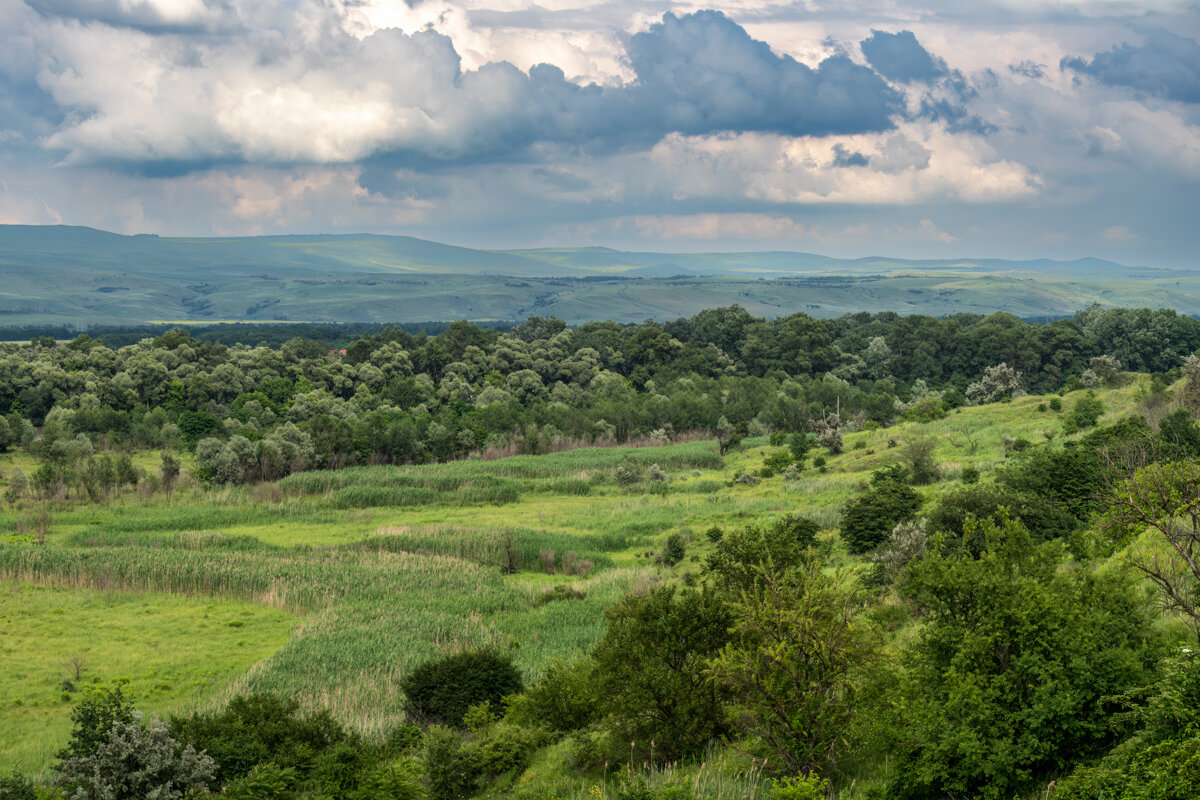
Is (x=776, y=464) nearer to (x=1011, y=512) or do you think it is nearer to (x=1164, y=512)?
(x=1011, y=512)

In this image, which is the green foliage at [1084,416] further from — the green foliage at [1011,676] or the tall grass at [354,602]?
the green foliage at [1011,676]

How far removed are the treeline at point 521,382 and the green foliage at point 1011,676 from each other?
51657 mm

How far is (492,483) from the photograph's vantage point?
193 ft

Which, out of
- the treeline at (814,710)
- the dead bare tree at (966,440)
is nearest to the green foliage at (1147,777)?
the treeline at (814,710)

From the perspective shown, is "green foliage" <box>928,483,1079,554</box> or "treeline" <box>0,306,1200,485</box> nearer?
"green foliage" <box>928,483,1079,554</box>

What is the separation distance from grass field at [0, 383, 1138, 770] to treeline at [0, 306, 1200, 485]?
9128mm

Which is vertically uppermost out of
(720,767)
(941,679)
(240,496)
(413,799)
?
(941,679)

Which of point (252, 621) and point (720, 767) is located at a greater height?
point (720, 767)

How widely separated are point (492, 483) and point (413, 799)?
43962 mm

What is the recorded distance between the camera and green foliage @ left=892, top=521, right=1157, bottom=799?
1154 centimetres

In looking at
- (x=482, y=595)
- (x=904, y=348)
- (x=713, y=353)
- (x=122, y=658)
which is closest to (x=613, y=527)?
(x=482, y=595)

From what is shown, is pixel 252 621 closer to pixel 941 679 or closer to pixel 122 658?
pixel 122 658

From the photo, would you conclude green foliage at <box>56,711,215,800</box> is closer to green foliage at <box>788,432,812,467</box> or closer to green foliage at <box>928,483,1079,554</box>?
green foliage at <box>928,483,1079,554</box>

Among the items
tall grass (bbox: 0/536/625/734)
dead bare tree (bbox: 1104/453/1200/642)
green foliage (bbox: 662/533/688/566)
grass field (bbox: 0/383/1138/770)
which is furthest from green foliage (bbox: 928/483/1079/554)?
tall grass (bbox: 0/536/625/734)
